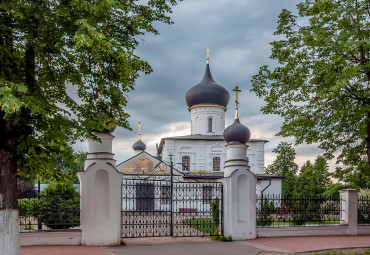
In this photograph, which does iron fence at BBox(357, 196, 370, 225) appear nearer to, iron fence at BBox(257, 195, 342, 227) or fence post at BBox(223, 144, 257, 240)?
iron fence at BBox(257, 195, 342, 227)

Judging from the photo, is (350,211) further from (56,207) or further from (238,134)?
(56,207)

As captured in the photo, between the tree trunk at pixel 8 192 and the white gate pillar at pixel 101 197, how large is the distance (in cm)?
364

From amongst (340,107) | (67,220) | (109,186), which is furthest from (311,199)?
(67,220)

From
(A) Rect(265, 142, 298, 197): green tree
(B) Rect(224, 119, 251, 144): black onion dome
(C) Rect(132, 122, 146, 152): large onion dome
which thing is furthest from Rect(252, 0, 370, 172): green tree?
(A) Rect(265, 142, 298, 197): green tree

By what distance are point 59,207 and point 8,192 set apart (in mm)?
3855

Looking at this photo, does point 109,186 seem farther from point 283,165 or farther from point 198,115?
point 283,165

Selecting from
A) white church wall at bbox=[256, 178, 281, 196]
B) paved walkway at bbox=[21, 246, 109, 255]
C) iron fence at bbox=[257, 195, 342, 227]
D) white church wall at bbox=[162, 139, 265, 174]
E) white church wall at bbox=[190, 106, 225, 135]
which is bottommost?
white church wall at bbox=[256, 178, 281, 196]

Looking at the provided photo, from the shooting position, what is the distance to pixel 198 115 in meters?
36.3

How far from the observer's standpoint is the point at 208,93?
35.7 m

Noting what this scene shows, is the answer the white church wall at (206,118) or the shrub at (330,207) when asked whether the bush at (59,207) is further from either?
the white church wall at (206,118)

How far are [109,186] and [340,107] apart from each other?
707 cm

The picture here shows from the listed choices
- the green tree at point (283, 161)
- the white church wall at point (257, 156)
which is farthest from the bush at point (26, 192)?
the green tree at point (283, 161)

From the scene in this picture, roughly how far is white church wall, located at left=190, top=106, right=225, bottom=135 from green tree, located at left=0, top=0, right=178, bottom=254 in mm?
27406

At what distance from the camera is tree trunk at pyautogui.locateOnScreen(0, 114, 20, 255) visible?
23.0 ft
